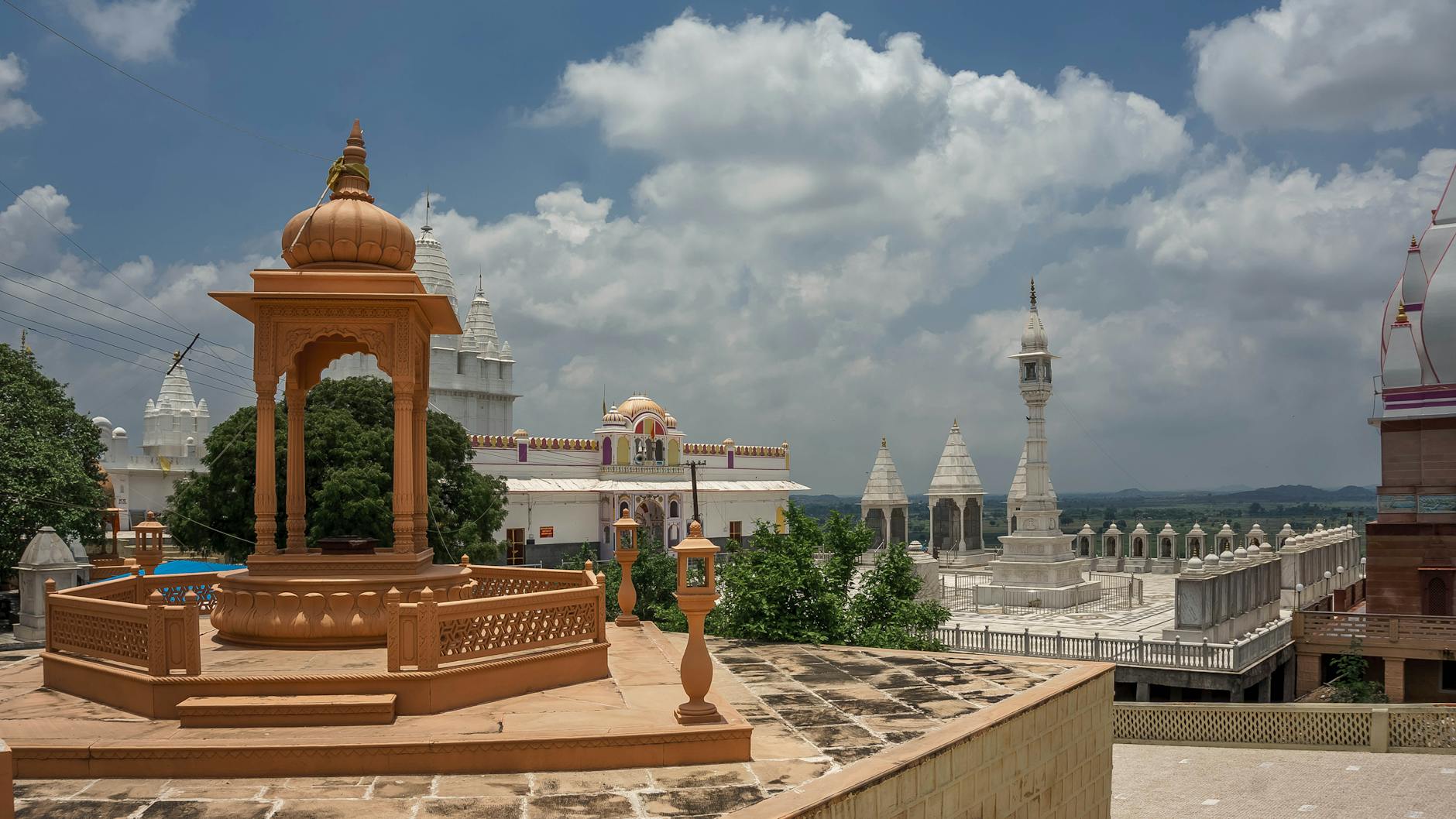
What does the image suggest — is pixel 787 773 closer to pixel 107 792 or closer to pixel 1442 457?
pixel 107 792

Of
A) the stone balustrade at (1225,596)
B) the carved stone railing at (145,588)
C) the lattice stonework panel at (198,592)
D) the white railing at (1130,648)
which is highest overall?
the carved stone railing at (145,588)

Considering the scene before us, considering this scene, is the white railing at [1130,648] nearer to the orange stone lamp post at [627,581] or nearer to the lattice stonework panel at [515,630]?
the orange stone lamp post at [627,581]

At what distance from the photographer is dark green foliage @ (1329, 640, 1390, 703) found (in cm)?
2281

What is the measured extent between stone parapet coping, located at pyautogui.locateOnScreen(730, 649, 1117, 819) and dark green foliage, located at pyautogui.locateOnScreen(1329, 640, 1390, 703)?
16406 millimetres

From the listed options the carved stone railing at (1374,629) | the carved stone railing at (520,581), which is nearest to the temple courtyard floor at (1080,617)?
the carved stone railing at (1374,629)

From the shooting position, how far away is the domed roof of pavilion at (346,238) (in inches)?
400

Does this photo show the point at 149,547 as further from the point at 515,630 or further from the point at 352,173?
the point at 515,630

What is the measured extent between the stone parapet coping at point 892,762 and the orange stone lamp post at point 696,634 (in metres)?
1.07

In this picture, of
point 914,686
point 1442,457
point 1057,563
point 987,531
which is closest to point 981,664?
point 914,686

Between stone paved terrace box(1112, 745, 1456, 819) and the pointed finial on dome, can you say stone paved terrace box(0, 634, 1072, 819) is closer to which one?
the pointed finial on dome

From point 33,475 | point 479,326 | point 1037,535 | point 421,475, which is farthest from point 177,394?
point 421,475

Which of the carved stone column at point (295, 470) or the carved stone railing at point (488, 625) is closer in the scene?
the carved stone railing at point (488, 625)

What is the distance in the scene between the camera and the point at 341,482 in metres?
24.4

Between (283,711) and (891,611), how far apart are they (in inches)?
440
